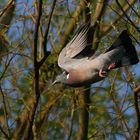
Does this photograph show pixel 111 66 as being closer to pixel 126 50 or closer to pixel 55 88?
pixel 126 50

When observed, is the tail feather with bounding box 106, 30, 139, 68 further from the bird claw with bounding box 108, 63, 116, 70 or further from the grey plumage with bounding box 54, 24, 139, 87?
the bird claw with bounding box 108, 63, 116, 70

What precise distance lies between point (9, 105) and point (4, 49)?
78 cm

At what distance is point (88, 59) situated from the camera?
3463 mm

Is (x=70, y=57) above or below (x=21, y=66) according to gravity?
below

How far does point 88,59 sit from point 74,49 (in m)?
0.26

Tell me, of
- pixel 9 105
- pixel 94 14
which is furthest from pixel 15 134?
pixel 94 14

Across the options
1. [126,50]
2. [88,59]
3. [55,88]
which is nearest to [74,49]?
[88,59]

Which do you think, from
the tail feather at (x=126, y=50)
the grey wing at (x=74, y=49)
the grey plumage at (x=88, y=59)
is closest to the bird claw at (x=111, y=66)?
the grey plumage at (x=88, y=59)

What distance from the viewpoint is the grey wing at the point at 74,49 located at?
11.8 ft

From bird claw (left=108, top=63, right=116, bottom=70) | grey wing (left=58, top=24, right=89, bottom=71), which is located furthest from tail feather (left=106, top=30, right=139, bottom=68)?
grey wing (left=58, top=24, right=89, bottom=71)

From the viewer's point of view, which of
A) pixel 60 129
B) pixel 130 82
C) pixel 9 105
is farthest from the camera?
pixel 60 129

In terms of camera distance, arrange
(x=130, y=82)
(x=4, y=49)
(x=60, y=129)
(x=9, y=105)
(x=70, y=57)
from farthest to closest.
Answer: (x=60, y=129) → (x=9, y=105) → (x=4, y=49) → (x=130, y=82) → (x=70, y=57)

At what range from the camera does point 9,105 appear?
6.01 metres

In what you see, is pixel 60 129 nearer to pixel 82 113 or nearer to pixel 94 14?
pixel 82 113
